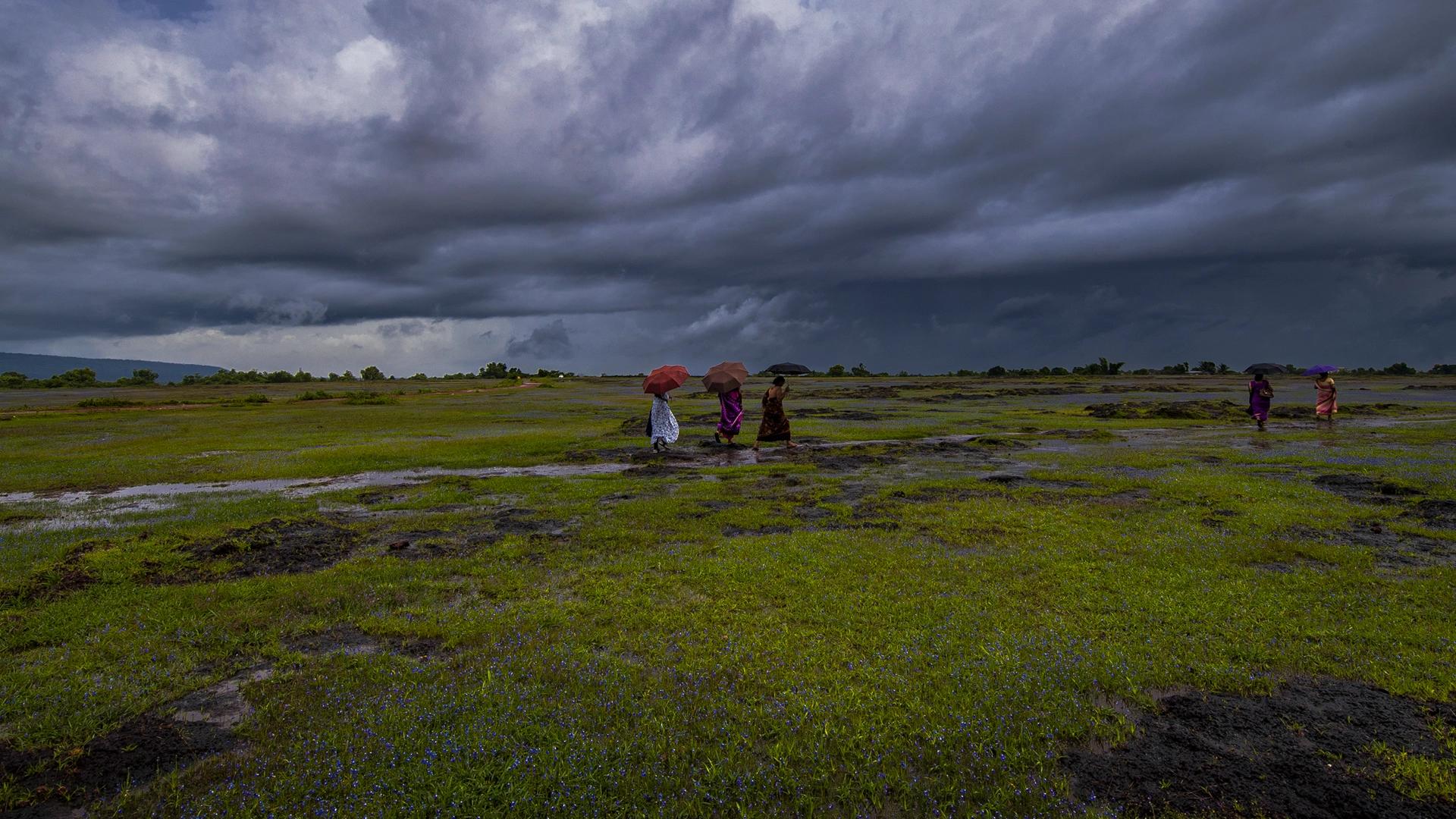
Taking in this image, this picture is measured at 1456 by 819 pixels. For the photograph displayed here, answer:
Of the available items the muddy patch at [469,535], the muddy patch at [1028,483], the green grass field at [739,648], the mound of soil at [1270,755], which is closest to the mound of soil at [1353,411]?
the green grass field at [739,648]

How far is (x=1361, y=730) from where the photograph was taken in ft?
21.1

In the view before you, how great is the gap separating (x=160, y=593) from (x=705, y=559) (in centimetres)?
925

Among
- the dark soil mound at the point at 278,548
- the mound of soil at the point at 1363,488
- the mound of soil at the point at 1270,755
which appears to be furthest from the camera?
the mound of soil at the point at 1363,488

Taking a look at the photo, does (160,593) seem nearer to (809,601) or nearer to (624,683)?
(624,683)

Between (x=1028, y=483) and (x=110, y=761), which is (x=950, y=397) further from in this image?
(x=110, y=761)

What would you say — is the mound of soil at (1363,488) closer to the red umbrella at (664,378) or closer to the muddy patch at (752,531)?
the muddy patch at (752,531)

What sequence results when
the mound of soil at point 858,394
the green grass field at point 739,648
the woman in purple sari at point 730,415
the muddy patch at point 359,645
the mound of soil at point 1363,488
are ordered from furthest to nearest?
1. the mound of soil at point 858,394
2. the woman in purple sari at point 730,415
3. the mound of soil at point 1363,488
4. the muddy patch at point 359,645
5. the green grass field at point 739,648

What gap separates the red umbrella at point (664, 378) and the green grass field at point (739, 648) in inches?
296

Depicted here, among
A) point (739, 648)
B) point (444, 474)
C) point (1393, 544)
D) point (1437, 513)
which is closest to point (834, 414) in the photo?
point (444, 474)

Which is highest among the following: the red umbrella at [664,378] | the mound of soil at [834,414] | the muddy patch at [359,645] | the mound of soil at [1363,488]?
the red umbrella at [664,378]

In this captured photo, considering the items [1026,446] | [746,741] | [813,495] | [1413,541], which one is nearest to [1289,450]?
[1026,446]

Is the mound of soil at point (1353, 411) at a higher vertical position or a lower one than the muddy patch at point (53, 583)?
higher

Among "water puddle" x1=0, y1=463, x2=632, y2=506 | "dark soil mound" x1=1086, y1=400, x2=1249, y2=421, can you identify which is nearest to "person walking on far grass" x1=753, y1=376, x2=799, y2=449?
"water puddle" x1=0, y1=463, x2=632, y2=506

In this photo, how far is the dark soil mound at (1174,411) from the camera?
148 ft
